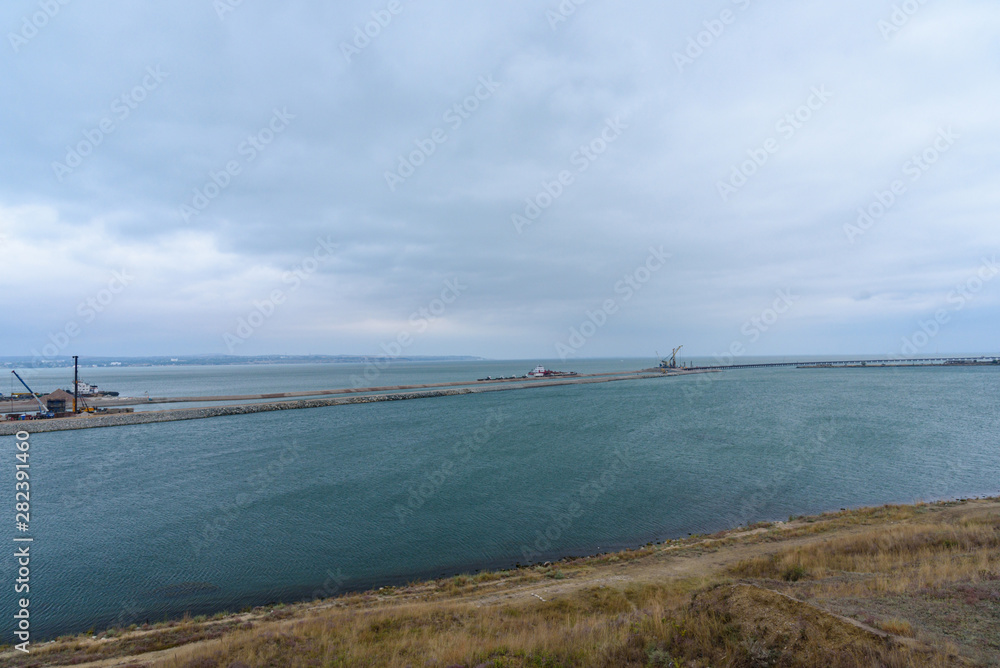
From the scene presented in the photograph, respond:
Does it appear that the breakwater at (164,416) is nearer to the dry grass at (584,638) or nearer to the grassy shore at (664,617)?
the grassy shore at (664,617)

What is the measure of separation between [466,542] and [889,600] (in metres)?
14.7

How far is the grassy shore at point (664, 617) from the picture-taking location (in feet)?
23.9

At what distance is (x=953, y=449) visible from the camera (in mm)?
35031

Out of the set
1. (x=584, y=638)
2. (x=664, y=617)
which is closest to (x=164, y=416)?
(x=584, y=638)

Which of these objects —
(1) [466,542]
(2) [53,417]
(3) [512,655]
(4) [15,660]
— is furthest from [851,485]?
(2) [53,417]

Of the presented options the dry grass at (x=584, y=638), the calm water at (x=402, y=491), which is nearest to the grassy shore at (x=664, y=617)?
the dry grass at (x=584, y=638)

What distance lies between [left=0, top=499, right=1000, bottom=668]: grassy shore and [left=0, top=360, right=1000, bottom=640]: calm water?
126 inches

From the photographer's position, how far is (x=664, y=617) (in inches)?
356

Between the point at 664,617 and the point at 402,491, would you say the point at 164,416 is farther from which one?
the point at 664,617

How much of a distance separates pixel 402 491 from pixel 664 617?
20688 millimetres

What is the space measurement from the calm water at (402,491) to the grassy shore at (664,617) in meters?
Result: 3.19

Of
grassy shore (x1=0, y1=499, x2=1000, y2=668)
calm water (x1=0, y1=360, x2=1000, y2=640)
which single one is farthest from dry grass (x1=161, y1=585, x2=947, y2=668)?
calm water (x1=0, y1=360, x2=1000, y2=640)

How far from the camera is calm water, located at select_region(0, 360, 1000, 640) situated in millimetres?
16922

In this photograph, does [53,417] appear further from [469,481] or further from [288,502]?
[469,481]
